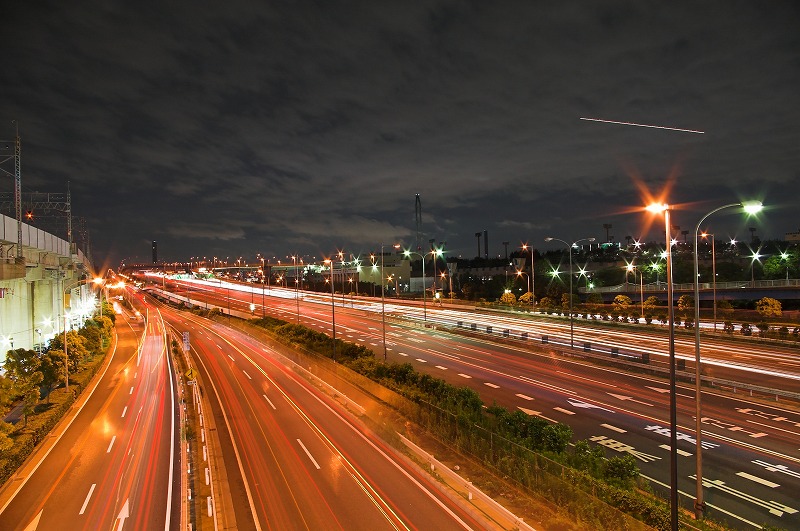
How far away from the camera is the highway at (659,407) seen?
15.9m

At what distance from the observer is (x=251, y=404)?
28.2m

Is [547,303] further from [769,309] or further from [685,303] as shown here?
[769,309]

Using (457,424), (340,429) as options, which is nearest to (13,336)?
(340,429)

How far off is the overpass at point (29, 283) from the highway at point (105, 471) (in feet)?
29.9

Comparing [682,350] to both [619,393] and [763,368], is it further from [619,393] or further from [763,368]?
[619,393]

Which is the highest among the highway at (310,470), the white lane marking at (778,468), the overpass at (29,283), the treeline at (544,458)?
the overpass at (29,283)

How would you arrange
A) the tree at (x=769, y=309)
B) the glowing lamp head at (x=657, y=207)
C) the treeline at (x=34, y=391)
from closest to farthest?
the glowing lamp head at (x=657, y=207)
the treeline at (x=34, y=391)
the tree at (x=769, y=309)

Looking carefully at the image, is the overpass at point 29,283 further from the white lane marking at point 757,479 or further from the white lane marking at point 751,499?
the white lane marking at point 757,479

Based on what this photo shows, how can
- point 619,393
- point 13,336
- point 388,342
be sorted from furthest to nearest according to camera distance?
point 388,342 → point 13,336 → point 619,393

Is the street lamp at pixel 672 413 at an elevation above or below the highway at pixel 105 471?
above

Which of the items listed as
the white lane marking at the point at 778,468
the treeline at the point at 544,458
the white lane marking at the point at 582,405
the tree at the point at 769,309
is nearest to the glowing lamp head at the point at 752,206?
the treeline at the point at 544,458

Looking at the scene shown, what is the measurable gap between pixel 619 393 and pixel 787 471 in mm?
11217

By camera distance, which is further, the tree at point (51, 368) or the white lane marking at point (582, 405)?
the tree at point (51, 368)

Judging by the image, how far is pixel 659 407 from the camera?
82.4 feet
